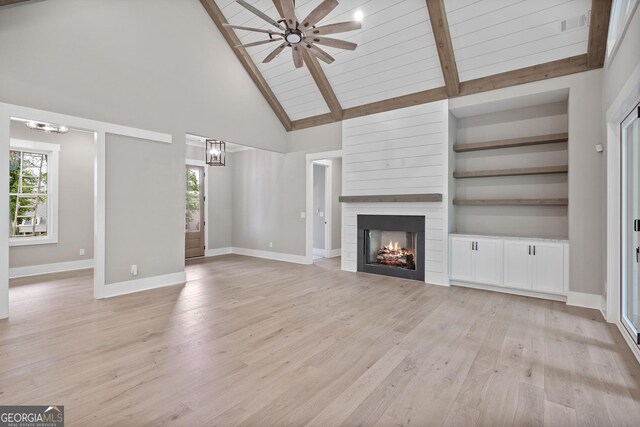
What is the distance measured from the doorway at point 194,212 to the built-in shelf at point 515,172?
Answer: 20.3 feet

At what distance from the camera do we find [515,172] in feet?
15.5

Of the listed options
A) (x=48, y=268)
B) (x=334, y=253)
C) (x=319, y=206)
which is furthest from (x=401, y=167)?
(x=48, y=268)

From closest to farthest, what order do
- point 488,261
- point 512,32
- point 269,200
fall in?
point 512,32, point 488,261, point 269,200

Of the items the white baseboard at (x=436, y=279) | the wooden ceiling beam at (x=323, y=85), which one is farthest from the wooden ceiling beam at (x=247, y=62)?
the white baseboard at (x=436, y=279)

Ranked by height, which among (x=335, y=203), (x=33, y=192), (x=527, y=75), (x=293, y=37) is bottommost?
(x=335, y=203)

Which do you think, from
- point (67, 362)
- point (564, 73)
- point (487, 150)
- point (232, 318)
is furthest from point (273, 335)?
point (564, 73)

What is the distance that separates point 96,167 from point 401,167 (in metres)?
4.67

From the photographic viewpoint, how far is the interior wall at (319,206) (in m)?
8.30

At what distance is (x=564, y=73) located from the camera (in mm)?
4145

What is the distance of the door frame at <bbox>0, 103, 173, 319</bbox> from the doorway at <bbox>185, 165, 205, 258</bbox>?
3.17 meters

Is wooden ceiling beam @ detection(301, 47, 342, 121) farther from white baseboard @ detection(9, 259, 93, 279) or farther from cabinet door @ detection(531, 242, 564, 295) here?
white baseboard @ detection(9, 259, 93, 279)

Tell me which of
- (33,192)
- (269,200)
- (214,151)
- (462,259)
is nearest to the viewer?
(462,259)

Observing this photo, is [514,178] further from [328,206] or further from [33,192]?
[33,192]

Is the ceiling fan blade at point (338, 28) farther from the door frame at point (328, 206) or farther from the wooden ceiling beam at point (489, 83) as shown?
the door frame at point (328, 206)
